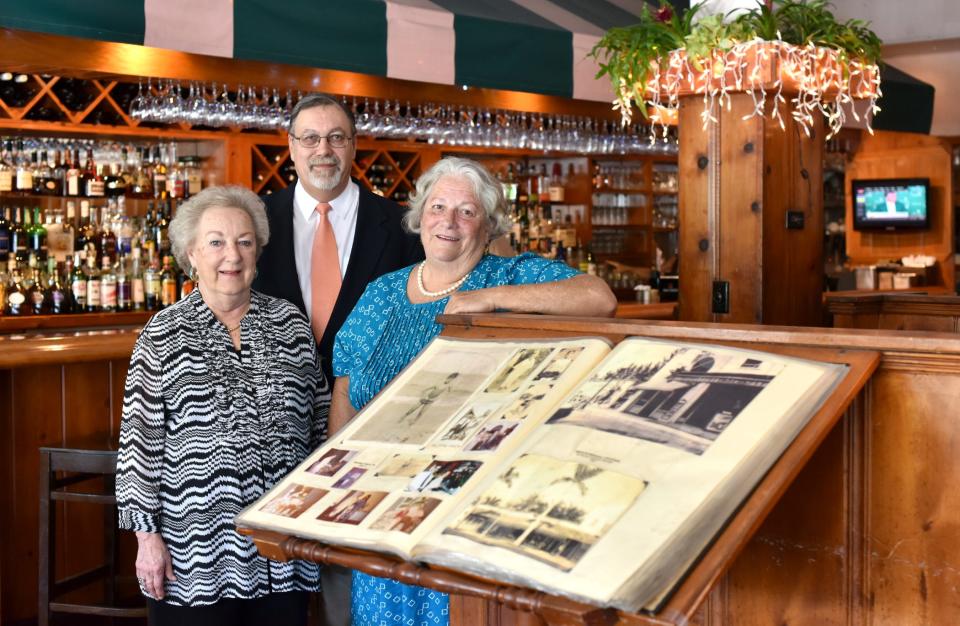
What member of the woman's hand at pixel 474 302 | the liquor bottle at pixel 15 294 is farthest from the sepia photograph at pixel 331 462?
the liquor bottle at pixel 15 294

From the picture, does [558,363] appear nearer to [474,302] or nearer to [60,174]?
[474,302]

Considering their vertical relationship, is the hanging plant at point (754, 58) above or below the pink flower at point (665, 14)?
below

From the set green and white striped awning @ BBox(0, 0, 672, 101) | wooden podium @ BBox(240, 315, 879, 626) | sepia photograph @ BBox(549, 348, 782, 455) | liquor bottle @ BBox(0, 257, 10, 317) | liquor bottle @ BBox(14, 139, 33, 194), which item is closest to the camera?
wooden podium @ BBox(240, 315, 879, 626)

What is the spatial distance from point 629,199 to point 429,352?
783 centimetres

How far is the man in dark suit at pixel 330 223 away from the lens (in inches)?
120

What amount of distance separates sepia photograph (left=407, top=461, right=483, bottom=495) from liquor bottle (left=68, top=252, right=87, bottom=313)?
15.9 ft

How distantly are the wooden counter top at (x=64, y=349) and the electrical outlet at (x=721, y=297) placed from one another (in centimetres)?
224

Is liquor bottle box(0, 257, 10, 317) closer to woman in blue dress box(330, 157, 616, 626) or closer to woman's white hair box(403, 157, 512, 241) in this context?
woman in blue dress box(330, 157, 616, 626)

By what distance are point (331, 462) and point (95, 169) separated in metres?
5.09

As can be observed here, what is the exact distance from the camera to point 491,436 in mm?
1640

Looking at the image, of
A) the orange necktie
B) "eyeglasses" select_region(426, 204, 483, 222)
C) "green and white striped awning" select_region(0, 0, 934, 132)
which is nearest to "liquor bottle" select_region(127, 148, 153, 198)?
"green and white striped awning" select_region(0, 0, 934, 132)

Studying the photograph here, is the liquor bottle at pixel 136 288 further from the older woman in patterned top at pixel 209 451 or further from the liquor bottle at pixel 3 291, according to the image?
the older woman in patterned top at pixel 209 451

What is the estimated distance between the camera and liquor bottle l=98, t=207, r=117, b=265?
630 cm

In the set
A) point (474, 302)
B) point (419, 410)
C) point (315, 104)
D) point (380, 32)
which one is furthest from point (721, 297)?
point (419, 410)
